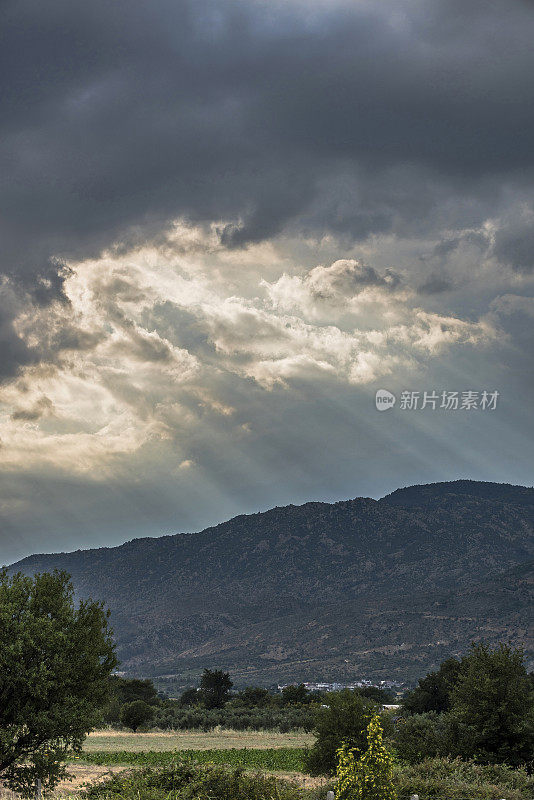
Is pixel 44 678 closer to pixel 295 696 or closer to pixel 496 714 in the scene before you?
pixel 496 714

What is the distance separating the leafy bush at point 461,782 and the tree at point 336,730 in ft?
16.3

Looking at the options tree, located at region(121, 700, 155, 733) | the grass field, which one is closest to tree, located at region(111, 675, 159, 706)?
tree, located at region(121, 700, 155, 733)

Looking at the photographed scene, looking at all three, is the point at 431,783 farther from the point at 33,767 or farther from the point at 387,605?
the point at 387,605

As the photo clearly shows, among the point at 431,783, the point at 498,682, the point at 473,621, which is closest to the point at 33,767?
the point at 431,783

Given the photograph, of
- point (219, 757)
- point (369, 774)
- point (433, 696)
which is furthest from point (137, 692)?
point (369, 774)

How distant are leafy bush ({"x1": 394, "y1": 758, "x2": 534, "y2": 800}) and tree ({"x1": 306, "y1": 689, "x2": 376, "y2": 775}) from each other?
4980mm

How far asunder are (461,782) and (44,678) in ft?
41.9

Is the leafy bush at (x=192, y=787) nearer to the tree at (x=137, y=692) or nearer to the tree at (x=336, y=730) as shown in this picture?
the tree at (x=336, y=730)

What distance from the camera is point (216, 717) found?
65.8m

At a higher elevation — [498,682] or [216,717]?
[498,682]

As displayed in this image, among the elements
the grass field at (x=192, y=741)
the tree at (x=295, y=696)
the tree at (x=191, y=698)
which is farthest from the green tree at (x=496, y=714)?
the tree at (x=191, y=698)

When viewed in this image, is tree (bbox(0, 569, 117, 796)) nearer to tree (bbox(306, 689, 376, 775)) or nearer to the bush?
tree (bbox(306, 689, 376, 775))

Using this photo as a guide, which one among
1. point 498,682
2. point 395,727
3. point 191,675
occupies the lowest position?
point 191,675

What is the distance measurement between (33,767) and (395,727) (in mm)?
17111
